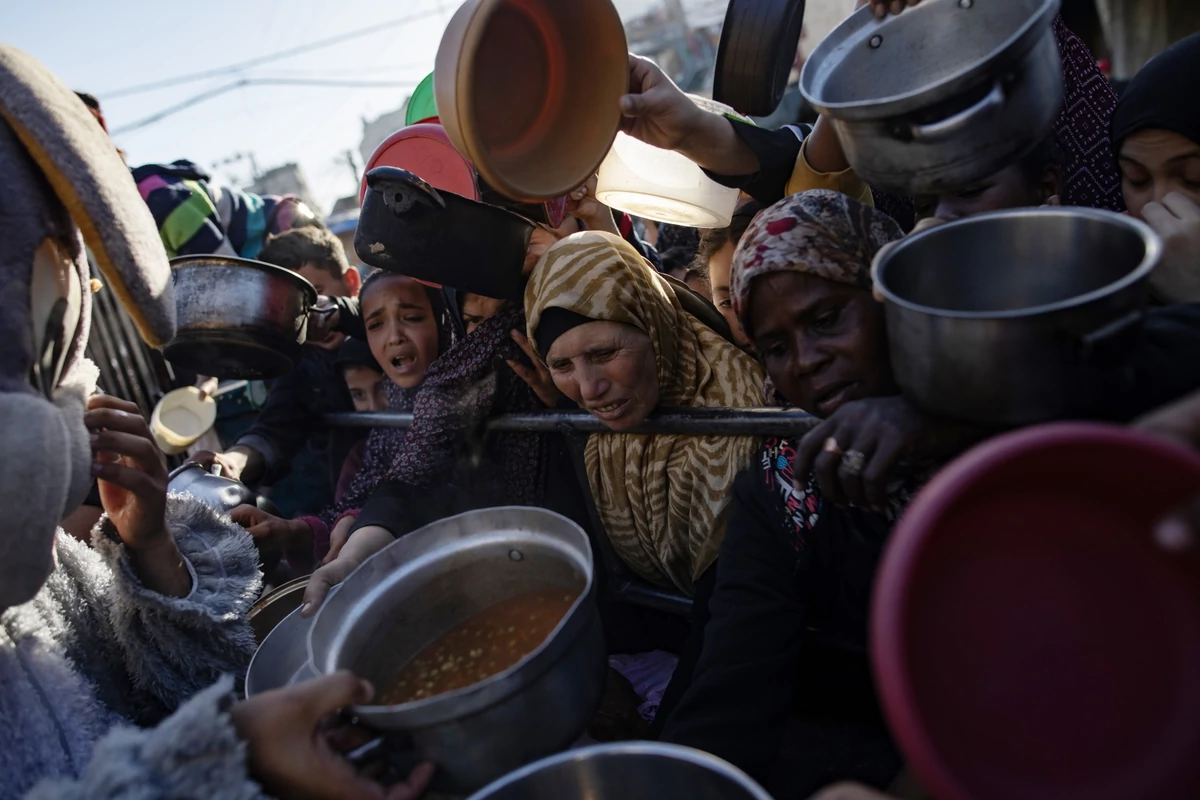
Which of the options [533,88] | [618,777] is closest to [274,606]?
[618,777]

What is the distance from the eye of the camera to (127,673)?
1685mm

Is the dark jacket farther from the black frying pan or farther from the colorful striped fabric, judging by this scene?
the colorful striped fabric

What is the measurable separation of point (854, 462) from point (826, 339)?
0.50m

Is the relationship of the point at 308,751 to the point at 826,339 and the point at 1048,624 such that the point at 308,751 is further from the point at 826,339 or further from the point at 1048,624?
the point at 826,339

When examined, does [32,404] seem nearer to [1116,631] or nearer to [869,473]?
[869,473]

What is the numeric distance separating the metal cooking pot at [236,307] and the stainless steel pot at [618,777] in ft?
7.65

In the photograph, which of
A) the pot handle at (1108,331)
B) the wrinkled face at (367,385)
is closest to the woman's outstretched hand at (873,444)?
the pot handle at (1108,331)

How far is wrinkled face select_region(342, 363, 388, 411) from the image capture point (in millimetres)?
3748

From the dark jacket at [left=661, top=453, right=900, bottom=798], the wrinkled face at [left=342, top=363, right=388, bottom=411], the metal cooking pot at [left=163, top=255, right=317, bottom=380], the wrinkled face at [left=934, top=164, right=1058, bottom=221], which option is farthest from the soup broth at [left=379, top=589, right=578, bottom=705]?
the wrinkled face at [left=342, top=363, right=388, bottom=411]

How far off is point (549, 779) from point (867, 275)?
1158 mm

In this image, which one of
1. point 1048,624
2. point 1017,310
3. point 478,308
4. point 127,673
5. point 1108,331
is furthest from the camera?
point 478,308

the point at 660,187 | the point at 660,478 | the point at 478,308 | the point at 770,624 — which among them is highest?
the point at 660,187

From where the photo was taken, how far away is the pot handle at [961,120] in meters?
1.17

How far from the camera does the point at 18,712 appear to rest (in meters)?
1.33
